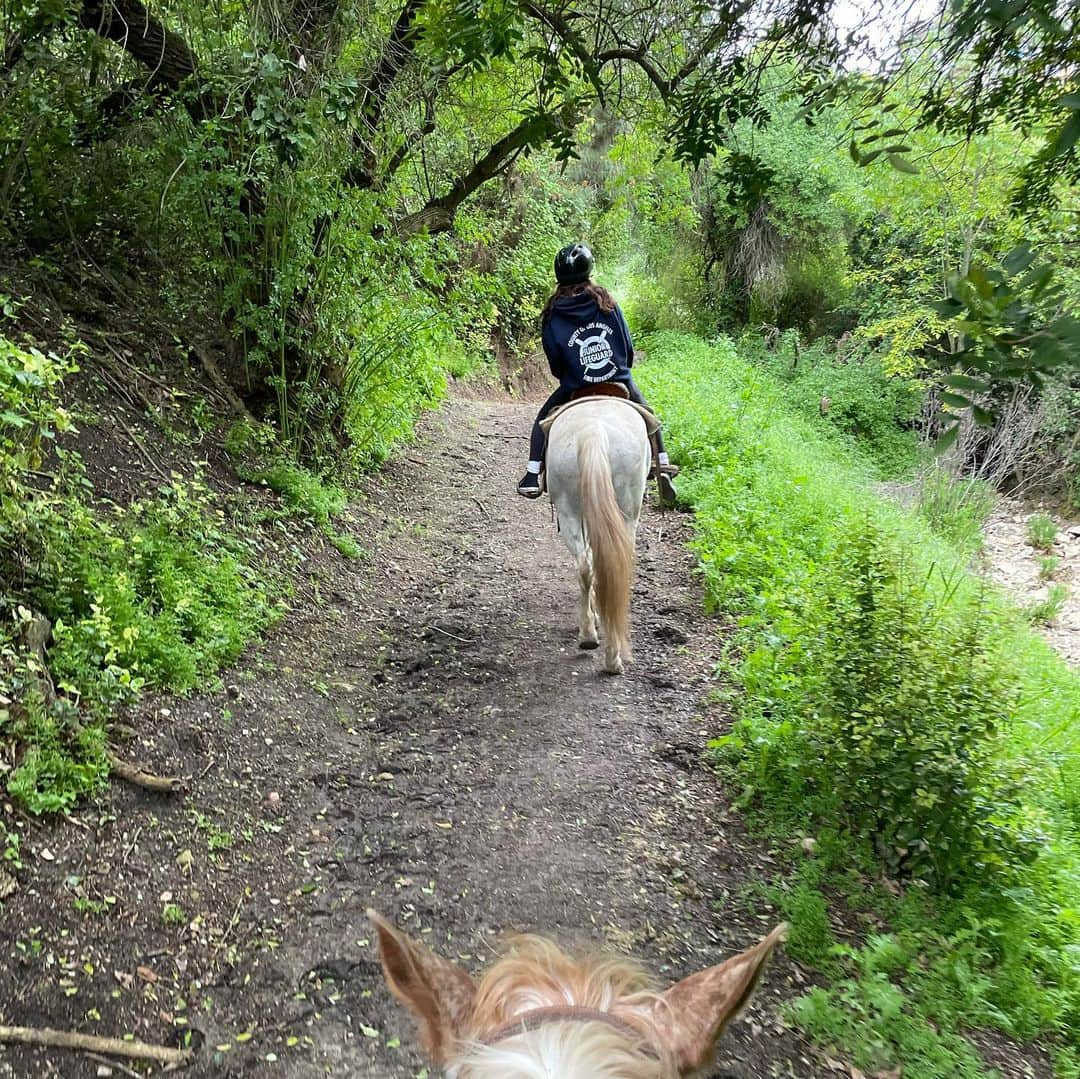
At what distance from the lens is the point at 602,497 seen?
4.77 meters

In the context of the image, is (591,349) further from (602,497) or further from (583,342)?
(602,497)

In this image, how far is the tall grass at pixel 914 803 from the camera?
272cm

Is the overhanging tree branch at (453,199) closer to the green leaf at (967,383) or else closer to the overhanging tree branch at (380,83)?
the overhanging tree branch at (380,83)

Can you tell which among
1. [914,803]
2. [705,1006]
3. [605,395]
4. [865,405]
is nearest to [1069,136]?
[705,1006]

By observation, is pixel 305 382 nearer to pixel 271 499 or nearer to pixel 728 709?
pixel 271 499

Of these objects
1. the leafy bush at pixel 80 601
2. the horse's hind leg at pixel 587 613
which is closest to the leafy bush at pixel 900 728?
the horse's hind leg at pixel 587 613

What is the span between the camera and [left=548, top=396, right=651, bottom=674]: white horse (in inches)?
188

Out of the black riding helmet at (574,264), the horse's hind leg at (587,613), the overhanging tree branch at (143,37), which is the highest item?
the overhanging tree branch at (143,37)

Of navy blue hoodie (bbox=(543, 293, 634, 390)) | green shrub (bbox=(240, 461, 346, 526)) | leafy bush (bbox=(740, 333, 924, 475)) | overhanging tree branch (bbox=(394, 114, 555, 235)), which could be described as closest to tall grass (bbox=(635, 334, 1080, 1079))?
navy blue hoodie (bbox=(543, 293, 634, 390))

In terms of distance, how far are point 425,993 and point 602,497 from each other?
12.0 feet

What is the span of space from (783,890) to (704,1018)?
237 cm

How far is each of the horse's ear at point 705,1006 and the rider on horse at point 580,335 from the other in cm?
451

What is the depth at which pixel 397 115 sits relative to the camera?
6.51 m

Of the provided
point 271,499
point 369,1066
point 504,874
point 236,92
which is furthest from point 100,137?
point 369,1066
